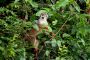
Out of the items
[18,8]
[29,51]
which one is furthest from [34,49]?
[18,8]

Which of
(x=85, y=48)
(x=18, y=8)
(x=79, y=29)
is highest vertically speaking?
(x=18, y=8)

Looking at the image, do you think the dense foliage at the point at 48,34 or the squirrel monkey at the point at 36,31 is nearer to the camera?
the dense foliage at the point at 48,34

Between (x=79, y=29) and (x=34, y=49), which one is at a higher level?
(x=79, y=29)

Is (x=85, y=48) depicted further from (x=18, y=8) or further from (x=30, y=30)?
(x=18, y=8)

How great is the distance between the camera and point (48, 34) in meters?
3.16

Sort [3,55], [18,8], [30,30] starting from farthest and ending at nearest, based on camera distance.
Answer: [18,8]
[30,30]
[3,55]

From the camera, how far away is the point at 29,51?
322 cm

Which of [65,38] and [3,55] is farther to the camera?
[65,38]

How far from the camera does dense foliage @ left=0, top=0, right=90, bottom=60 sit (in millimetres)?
3023

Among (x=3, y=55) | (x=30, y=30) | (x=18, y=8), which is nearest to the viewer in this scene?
(x=3, y=55)

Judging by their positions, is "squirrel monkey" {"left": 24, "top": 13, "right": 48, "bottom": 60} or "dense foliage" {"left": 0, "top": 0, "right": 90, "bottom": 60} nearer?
"dense foliage" {"left": 0, "top": 0, "right": 90, "bottom": 60}

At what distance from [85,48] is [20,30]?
0.81 metres

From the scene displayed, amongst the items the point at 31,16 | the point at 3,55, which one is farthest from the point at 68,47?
Result: the point at 3,55

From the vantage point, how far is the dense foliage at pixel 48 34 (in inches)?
119
